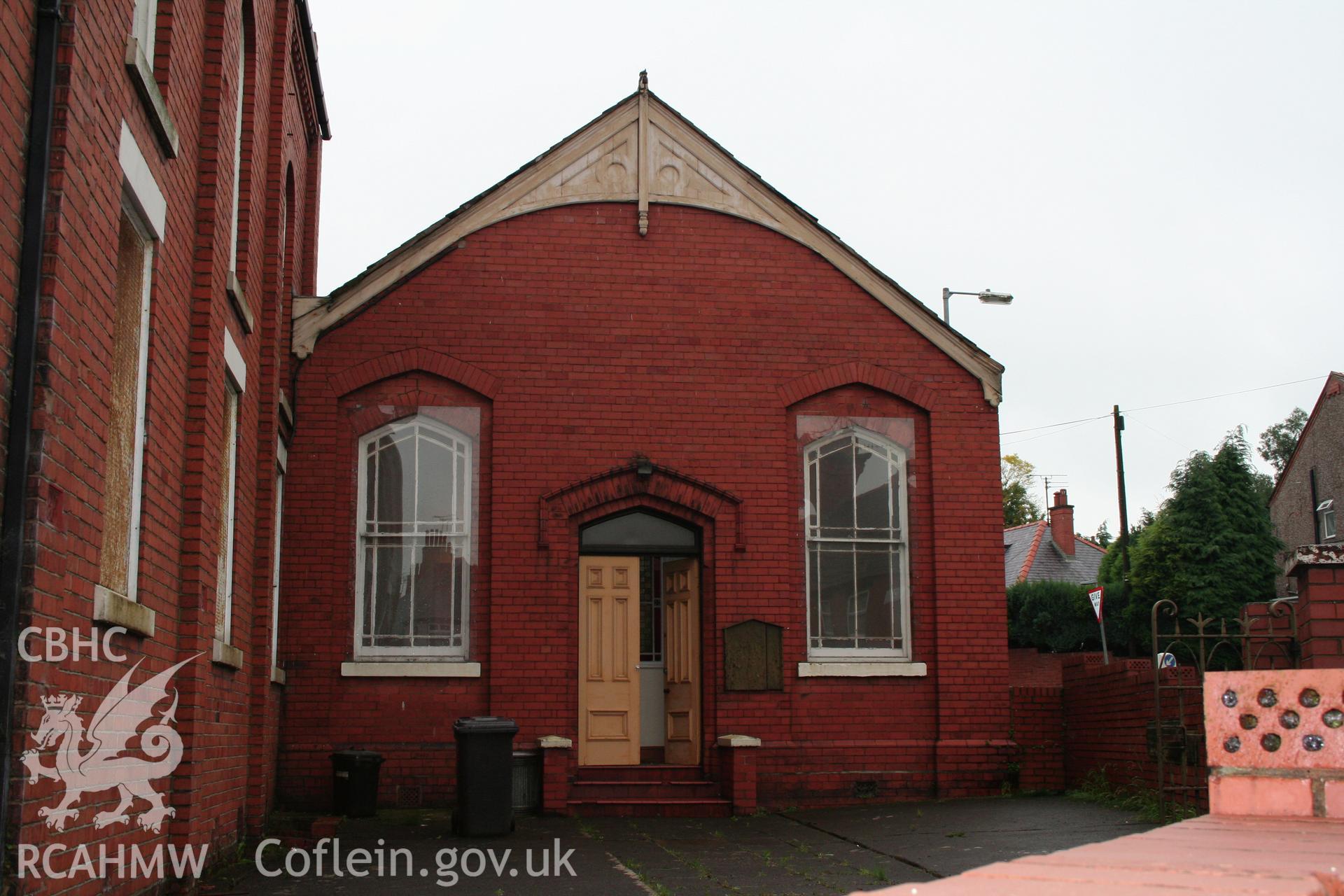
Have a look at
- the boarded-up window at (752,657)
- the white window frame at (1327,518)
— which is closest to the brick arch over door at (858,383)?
the boarded-up window at (752,657)

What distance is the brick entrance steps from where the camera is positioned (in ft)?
45.4

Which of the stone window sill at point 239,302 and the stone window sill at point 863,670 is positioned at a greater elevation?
the stone window sill at point 239,302

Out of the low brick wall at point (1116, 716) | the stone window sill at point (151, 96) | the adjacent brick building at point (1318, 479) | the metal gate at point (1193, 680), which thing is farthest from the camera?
the adjacent brick building at point (1318, 479)

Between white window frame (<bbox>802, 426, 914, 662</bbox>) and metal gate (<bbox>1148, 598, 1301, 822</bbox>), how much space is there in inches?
132

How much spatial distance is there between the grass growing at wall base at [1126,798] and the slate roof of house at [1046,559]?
2919cm

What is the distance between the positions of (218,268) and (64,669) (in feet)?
→ 13.2

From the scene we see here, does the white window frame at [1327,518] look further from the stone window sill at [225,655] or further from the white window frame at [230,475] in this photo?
the stone window sill at [225,655]

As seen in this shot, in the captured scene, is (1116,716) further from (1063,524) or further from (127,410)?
(1063,524)

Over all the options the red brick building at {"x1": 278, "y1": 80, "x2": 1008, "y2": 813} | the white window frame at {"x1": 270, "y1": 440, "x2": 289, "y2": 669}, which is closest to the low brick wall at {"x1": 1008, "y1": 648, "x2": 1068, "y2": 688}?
the red brick building at {"x1": 278, "y1": 80, "x2": 1008, "y2": 813}

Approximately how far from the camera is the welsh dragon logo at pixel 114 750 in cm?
583

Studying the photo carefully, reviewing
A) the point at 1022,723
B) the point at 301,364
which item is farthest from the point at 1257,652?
the point at 301,364

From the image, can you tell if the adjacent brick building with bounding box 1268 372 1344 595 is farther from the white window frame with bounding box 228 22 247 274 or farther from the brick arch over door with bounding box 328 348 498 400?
the white window frame with bounding box 228 22 247 274

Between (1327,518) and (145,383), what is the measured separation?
38.1 m

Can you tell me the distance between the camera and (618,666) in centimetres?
1500
